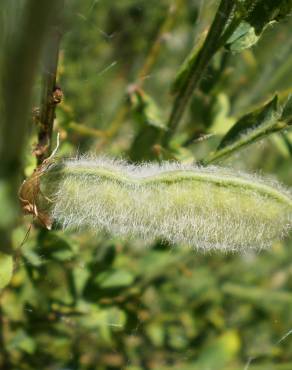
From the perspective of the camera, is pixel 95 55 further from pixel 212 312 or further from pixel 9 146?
pixel 9 146

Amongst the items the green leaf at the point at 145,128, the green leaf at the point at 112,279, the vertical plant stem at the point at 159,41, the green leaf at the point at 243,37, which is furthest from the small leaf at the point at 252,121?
the vertical plant stem at the point at 159,41

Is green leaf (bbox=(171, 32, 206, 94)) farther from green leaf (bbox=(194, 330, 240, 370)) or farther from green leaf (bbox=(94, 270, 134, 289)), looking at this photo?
green leaf (bbox=(194, 330, 240, 370))

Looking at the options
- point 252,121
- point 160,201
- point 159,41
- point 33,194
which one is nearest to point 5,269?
point 33,194

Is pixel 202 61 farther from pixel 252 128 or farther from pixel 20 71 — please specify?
pixel 20 71

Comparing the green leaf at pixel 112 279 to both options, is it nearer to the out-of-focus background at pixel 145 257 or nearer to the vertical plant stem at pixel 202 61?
the out-of-focus background at pixel 145 257

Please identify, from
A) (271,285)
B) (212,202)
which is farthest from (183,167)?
(271,285)

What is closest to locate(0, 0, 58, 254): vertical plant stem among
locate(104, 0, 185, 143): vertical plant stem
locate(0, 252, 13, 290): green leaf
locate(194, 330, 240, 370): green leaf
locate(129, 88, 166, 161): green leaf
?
locate(0, 252, 13, 290): green leaf
